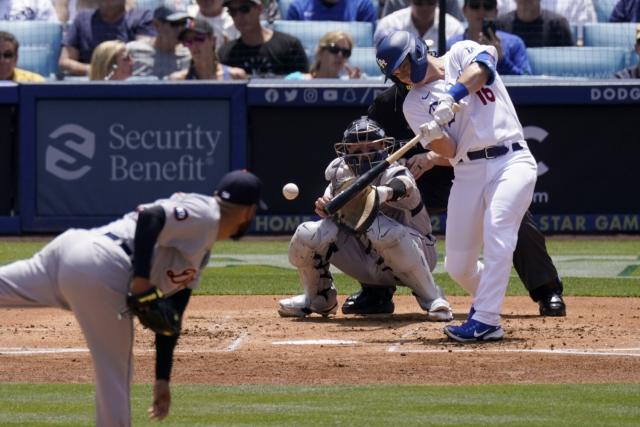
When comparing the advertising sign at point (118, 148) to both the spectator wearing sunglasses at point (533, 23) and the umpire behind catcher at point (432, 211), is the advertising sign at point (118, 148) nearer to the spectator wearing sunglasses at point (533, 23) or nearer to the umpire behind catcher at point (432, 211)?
the spectator wearing sunglasses at point (533, 23)

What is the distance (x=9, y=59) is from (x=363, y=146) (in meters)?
6.64

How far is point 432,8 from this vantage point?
14.4 m

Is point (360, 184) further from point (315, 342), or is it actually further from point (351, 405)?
point (351, 405)

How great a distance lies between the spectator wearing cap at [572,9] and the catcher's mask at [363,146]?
730 centimetres

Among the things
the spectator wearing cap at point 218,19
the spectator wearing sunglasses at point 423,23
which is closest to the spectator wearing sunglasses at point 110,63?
the spectator wearing cap at point 218,19

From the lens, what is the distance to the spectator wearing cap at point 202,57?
13.8 m

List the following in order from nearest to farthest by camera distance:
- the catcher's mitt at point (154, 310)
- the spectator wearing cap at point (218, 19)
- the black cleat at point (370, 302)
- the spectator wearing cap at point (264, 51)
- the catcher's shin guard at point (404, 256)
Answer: the catcher's mitt at point (154, 310), the catcher's shin guard at point (404, 256), the black cleat at point (370, 302), the spectator wearing cap at point (264, 51), the spectator wearing cap at point (218, 19)

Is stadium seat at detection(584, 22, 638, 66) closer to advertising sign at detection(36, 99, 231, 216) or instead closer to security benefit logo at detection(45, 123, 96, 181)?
advertising sign at detection(36, 99, 231, 216)

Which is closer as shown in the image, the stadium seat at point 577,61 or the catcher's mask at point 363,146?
the catcher's mask at point 363,146

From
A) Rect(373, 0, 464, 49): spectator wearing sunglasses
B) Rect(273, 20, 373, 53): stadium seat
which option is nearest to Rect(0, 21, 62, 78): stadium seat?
Rect(273, 20, 373, 53): stadium seat

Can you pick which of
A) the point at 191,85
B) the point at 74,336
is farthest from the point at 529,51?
the point at 74,336

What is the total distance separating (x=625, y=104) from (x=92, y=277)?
10058mm

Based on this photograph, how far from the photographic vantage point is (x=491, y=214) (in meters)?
7.42

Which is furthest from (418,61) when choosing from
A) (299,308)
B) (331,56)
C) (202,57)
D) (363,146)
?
(202,57)
